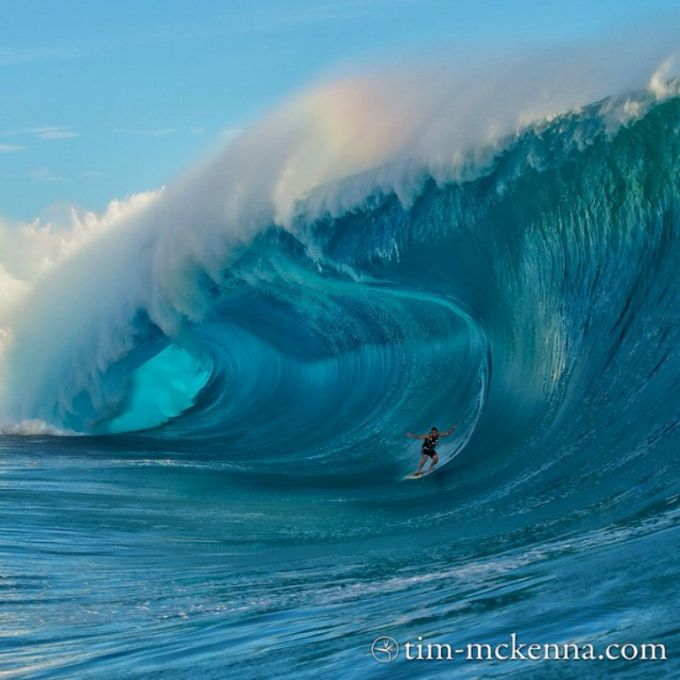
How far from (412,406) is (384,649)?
971 cm

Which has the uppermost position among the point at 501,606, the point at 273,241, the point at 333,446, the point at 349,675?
the point at 273,241

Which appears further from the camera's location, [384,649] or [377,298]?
[377,298]

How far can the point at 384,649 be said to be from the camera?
4.41 meters

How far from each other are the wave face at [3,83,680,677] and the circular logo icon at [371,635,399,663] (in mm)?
51

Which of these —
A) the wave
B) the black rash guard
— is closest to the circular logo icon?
the wave

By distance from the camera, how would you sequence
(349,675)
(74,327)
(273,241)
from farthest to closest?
(74,327) → (273,241) → (349,675)

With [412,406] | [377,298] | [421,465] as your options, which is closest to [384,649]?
[421,465]

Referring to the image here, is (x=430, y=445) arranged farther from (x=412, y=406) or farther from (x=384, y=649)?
(x=384, y=649)

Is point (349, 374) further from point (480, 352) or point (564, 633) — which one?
point (564, 633)

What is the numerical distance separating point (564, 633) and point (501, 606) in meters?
0.63

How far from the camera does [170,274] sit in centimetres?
1705

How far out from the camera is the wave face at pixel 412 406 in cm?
523

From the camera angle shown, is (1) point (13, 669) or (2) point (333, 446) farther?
(2) point (333, 446)

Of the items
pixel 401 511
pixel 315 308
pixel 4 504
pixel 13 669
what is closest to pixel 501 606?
pixel 13 669
